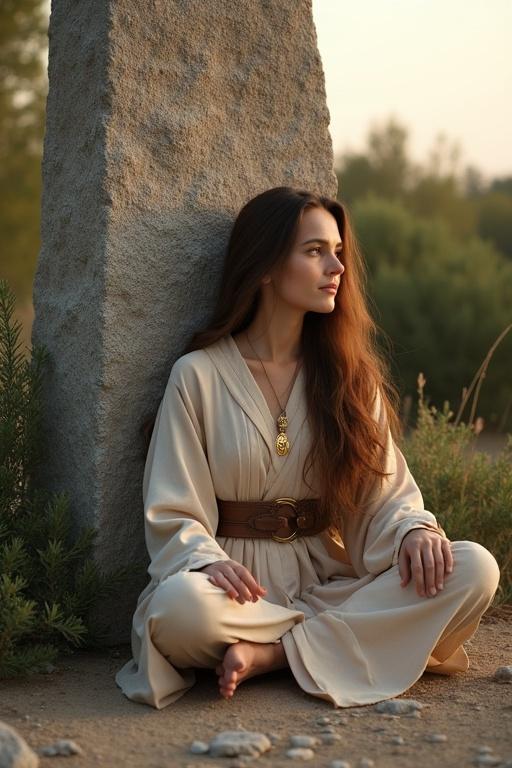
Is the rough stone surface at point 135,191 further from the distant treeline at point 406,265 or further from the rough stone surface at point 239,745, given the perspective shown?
the distant treeline at point 406,265

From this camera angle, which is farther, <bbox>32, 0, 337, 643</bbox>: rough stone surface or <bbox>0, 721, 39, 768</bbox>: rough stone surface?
<bbox>32, 0, 337, 643</bbox>: rough stone surface

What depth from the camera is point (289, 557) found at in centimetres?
356

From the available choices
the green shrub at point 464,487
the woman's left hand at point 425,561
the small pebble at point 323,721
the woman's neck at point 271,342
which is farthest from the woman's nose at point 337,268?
the small pebble at point 323,721

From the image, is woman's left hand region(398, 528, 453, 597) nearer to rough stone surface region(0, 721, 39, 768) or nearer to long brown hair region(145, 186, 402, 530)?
long brown hair region(145, 186, 402, 530)

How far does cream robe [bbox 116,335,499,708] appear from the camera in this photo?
10.4 ft

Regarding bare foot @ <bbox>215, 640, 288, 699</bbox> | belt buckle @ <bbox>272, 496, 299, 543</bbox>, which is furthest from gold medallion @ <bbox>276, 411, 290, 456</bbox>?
bare foot @ <bbox>215, 640, 288, 699</bbox>

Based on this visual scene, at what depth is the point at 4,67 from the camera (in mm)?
19734

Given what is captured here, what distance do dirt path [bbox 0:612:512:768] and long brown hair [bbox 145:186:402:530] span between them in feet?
2.30

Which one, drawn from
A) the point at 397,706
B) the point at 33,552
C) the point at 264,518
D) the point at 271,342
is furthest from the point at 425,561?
the point at 33,552

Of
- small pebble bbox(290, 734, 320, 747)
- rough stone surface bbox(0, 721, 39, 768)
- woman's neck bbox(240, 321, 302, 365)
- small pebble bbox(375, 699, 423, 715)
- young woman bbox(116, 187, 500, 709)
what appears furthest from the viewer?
woman's neck bbox(240, 321, 302, 365)

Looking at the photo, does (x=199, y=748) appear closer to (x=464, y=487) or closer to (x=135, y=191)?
(x=135, y=191)

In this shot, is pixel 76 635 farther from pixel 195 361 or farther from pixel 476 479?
pixel 476 479

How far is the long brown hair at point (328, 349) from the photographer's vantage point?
3.58 meters

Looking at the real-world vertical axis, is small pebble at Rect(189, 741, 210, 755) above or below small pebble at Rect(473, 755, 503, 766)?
below
